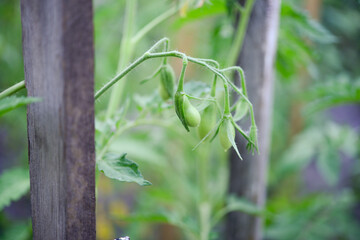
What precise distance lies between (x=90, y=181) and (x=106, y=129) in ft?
0.77

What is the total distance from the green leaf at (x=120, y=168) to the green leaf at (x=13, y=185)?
397 millimetres

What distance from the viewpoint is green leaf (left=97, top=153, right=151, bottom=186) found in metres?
0.58

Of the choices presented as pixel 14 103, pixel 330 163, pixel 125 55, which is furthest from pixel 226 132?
pixel 330 163

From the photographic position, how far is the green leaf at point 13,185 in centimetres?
90

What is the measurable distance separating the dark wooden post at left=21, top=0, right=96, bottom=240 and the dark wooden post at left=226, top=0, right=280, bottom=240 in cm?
68

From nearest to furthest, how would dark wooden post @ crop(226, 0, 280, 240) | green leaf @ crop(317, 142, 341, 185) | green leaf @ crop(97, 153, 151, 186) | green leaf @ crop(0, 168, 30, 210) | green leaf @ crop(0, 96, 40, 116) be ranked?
1. green leaf @ crop(0, 96, 40, 116)
2. green leaf @ crop(97, 153, 151, 186)
3. green leaf @ crop(0, 168, 30, 210)
4. dark wooden post @ crop(226, 0, 280, 240)
5. green leaf @ crop(317, 142, 341, 185)

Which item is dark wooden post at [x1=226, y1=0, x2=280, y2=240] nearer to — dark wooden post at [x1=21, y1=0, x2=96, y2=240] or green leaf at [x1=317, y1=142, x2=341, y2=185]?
green leaf at [x1=317, y1=142, x2=341, y2=185]

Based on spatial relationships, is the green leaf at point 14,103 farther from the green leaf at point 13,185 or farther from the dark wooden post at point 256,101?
the dark wooden post at point 256,101

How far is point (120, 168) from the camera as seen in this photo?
24.3 inches

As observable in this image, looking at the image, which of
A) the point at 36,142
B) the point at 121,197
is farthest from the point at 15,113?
the point at 121,197

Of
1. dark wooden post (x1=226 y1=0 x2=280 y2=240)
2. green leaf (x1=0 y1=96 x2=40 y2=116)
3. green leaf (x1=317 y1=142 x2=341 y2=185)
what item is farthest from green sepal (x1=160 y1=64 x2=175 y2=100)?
green leaf (x1=317 y1=142 x2=341 y2=185)

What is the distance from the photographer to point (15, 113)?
1.80 meters

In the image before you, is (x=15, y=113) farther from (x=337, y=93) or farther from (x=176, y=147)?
(x=337, y=93)

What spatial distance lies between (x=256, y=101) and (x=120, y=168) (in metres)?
0.64
